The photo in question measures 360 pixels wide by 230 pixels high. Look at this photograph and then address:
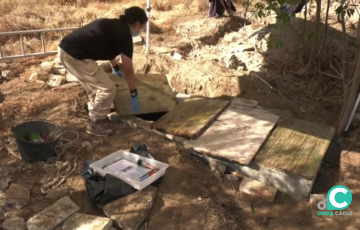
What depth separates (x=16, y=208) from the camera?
2.96m

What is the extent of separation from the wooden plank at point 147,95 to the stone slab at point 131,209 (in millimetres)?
1501

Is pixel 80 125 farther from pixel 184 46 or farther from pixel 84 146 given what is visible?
pixel 184 46

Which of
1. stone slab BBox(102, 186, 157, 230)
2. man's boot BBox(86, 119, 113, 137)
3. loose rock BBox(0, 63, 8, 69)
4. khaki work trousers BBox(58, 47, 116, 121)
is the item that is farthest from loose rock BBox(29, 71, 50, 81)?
stone slab BBox(102, 186, 157, 230)

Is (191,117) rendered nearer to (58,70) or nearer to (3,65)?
(58,70)

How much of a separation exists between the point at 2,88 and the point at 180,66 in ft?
8.92

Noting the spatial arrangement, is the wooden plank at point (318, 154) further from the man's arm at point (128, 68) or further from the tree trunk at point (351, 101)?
the man's arm at point (128, 68)

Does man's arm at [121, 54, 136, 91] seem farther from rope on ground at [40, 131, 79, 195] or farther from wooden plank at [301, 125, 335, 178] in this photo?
wooden plank at [301, 125, 335, 178]

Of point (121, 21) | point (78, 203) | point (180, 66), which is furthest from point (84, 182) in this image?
point (180, 66)

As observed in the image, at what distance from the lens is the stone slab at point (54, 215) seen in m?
2.75

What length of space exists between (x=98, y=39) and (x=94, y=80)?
45 cm

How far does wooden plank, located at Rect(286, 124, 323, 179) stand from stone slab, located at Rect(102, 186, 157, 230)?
4.58ft

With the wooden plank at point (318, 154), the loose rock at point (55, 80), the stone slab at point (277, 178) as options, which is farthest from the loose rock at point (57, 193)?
the loose rock at point (55, 80)

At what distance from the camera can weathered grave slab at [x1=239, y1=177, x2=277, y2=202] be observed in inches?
134

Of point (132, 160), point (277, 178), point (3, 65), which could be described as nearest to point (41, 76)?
point (3, 65)
